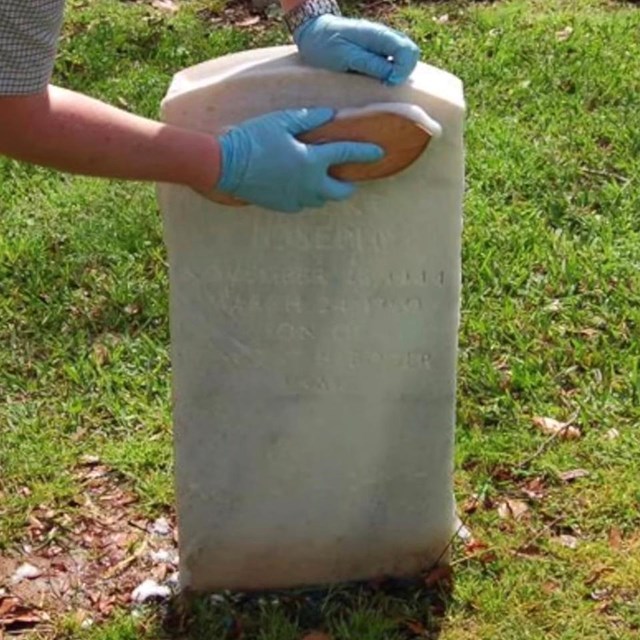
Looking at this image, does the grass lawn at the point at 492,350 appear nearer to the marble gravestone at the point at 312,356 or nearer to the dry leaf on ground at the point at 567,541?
the dry leaf on ground at the point at 567,541

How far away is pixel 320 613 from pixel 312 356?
65 cm

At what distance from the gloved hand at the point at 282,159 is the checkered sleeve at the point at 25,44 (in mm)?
372

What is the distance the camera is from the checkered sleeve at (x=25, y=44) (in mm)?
2439

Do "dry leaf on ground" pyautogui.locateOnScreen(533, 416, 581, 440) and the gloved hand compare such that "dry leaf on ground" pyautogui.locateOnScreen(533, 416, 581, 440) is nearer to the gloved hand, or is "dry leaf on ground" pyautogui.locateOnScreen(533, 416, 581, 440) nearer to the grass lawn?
the grass lawn

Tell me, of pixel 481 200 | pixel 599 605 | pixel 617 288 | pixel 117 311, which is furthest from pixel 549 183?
pixel 599 605

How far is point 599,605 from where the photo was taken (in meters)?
3.23

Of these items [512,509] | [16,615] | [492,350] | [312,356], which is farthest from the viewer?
[492,350]

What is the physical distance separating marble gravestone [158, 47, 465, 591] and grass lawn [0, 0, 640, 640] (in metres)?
0.19

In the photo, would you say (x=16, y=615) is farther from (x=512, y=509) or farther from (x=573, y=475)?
(x=573, y=475)

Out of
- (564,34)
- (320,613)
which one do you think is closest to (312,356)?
(320,613)

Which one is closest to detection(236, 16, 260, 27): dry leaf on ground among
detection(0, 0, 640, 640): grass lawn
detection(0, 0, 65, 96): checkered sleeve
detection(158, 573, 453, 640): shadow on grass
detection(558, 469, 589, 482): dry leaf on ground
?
detection(0, 0, 640, 640): grass lawn

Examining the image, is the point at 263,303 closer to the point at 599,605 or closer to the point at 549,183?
the point at 599,605

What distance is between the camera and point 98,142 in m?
2.56

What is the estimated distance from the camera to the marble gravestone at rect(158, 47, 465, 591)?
2.76 m
